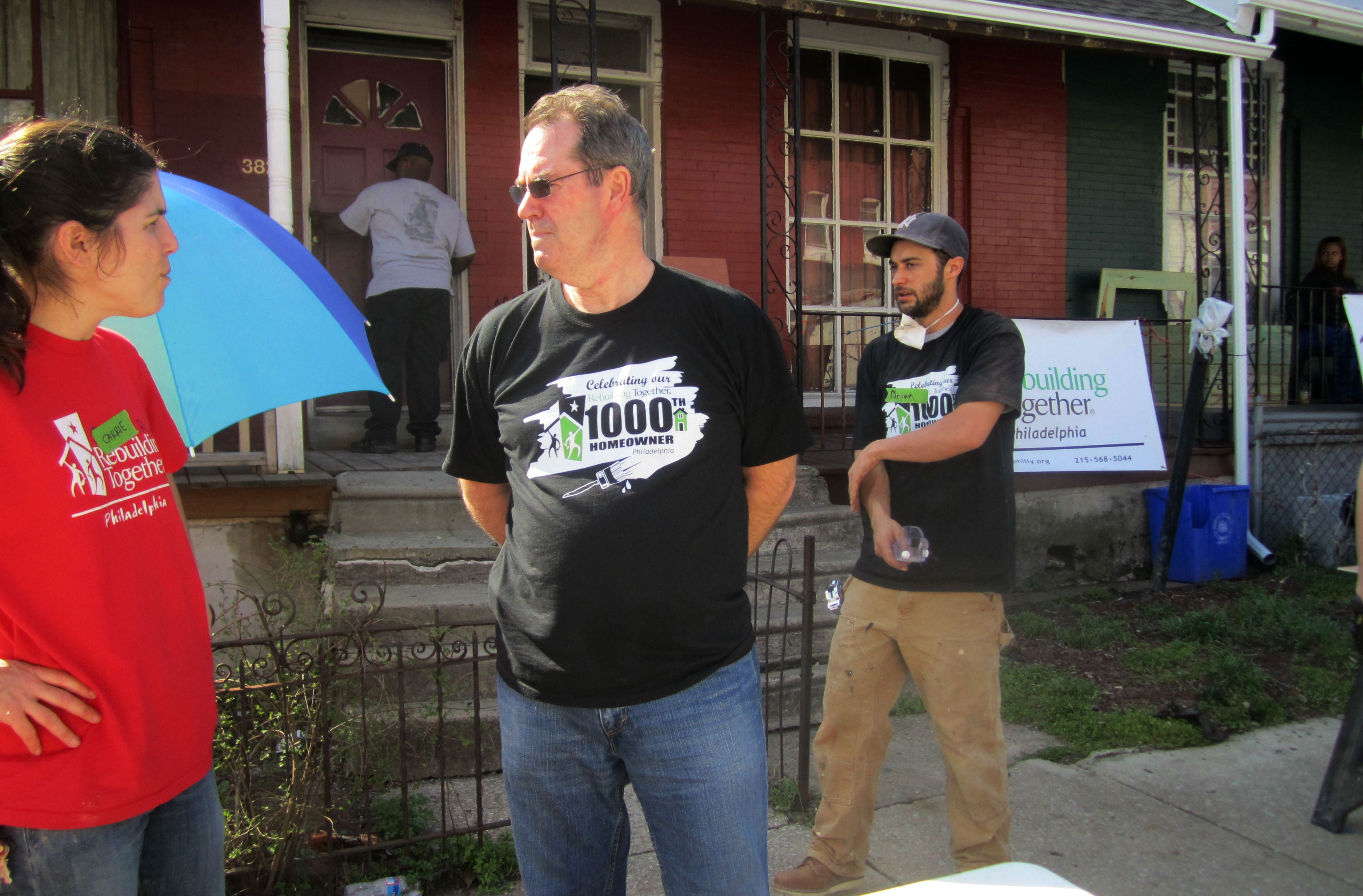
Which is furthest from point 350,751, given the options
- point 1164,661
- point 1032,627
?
point 1164,661

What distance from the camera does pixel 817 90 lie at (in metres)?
8.56

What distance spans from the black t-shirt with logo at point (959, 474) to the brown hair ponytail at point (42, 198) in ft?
7.20

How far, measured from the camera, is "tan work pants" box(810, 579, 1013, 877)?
9.82ft

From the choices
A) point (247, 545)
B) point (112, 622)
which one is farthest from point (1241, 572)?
point (112, 622)

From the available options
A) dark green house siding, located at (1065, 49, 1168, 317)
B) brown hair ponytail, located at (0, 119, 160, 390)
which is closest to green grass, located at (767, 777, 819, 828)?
brown hair ponytail, located at (0, 119, 160, 390)

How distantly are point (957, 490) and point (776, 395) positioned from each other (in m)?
1.27

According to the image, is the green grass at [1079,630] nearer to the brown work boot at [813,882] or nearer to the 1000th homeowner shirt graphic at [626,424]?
the brown work boot at [813,882]

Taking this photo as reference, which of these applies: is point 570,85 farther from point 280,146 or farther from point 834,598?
point 834,598

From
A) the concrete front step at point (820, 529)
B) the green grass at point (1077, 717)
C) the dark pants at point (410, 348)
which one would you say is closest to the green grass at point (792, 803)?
the green grass at point (1077, 717)

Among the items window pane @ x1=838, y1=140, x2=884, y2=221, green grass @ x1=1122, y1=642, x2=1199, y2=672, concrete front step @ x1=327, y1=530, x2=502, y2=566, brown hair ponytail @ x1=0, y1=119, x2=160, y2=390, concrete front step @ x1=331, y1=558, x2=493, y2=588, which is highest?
window pane @ x1=838, y1=140, x2=884, y2=221

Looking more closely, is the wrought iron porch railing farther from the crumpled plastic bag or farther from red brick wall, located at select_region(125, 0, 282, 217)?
red brick wall, located at select_region(125, 0, 282, 217)

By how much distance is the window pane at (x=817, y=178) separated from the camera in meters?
8.63

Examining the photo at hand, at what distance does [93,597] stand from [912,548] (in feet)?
6.96

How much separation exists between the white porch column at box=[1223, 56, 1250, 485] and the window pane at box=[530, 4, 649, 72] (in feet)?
14.4
